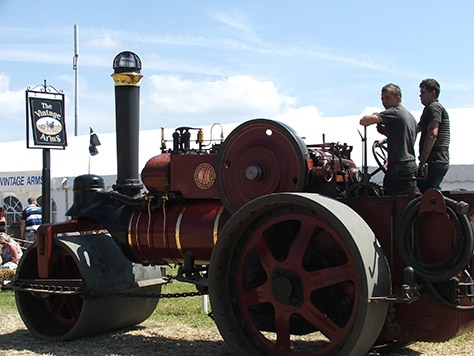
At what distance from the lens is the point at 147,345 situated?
5.49 meters

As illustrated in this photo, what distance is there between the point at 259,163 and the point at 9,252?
765 centimetres

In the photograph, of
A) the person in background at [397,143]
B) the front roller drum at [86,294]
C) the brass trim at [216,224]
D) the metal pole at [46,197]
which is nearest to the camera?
the person in background at [397,143]

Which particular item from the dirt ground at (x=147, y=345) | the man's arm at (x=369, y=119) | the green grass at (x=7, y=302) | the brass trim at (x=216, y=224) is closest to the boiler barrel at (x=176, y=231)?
the brass trim at (x=216, y=224)

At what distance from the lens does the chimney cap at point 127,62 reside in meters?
6.04

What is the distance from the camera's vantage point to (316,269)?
4344 millimetres

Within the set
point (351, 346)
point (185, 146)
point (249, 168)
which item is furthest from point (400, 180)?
point (185, 146)

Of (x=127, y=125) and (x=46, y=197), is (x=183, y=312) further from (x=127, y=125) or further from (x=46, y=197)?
(x=46, y=197)

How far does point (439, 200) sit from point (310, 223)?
0.81 m

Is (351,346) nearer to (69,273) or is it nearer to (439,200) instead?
(439,200)

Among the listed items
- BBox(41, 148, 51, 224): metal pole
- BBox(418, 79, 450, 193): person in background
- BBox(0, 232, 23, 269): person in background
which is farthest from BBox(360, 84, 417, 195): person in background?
BBox(0, 232, 23, 269): person in background

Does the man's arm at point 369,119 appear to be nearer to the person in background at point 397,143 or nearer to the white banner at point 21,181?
the person in background at point 397,143

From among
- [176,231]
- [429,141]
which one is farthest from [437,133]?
[176,231]

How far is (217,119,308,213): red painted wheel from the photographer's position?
4539 mm

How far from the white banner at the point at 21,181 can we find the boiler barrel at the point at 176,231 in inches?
406
